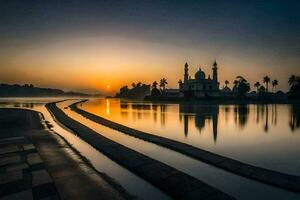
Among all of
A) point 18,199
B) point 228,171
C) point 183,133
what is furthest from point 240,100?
point 18,199

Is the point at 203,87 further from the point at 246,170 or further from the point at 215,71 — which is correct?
the point at 246,170

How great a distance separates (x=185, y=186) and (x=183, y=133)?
64.2 ft

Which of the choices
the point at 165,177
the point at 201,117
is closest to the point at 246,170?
the point at 165,177

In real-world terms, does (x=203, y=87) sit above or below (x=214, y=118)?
above

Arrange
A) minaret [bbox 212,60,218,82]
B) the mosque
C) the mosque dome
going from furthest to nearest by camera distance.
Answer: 1. the mosque dome
2. minaret [bbox 212,60,218,82]
3. the mosque

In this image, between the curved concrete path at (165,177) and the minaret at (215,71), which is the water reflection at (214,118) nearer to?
the curved concrete path at (165,177)

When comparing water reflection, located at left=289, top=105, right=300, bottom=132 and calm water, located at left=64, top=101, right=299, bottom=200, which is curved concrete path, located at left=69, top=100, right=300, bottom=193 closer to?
calm water, located at left=64, top=101, right=299, bottom=200

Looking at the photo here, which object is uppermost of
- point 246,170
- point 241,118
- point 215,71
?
point 215,71

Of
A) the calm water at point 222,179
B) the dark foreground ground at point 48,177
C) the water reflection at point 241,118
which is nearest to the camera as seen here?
the dark foreground ground at point 48,177

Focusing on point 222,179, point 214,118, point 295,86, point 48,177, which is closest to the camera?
point 48,177

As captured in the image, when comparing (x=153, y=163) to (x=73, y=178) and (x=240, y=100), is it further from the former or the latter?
(x=240, y=100)

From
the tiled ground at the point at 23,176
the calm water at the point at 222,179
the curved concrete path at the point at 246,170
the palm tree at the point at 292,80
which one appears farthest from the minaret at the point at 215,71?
the tiled ground at the point at 23,176

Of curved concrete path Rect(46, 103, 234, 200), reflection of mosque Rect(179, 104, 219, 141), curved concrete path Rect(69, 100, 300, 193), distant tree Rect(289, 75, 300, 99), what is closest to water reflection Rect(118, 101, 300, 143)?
reflection of mosque Rect(179, 104, 219, 141)

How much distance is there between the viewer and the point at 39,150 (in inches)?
815
